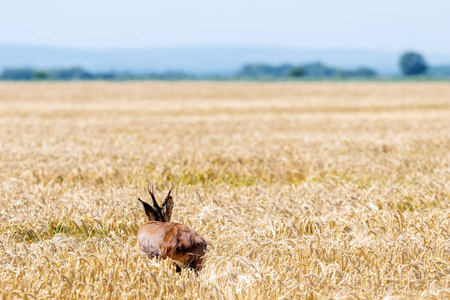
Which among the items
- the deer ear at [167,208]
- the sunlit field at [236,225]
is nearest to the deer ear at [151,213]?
the deer ear at [167,208]

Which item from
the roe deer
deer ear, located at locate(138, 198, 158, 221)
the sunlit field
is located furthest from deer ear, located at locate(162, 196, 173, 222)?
the sunlit field

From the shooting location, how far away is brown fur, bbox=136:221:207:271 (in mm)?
4844

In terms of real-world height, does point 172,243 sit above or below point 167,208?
below

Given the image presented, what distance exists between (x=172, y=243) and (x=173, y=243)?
0.01 meters

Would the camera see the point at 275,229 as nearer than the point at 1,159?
Yes

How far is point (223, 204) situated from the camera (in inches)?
291

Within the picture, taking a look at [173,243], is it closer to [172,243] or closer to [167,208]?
[172,243]

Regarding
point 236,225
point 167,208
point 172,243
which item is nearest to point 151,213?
point 167,208

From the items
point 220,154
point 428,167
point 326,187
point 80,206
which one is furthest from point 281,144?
point 80,206

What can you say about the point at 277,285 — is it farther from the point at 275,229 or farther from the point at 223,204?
the point at 223,204

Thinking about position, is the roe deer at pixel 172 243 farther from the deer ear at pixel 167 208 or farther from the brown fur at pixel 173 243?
the deer ear at pixel 167 208

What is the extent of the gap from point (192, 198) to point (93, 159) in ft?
14.8

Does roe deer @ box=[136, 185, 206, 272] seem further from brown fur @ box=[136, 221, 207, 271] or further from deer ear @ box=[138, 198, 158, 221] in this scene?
deer ear @ box=[138, 198, 158, 221]

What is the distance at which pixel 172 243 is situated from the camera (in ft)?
15.9
